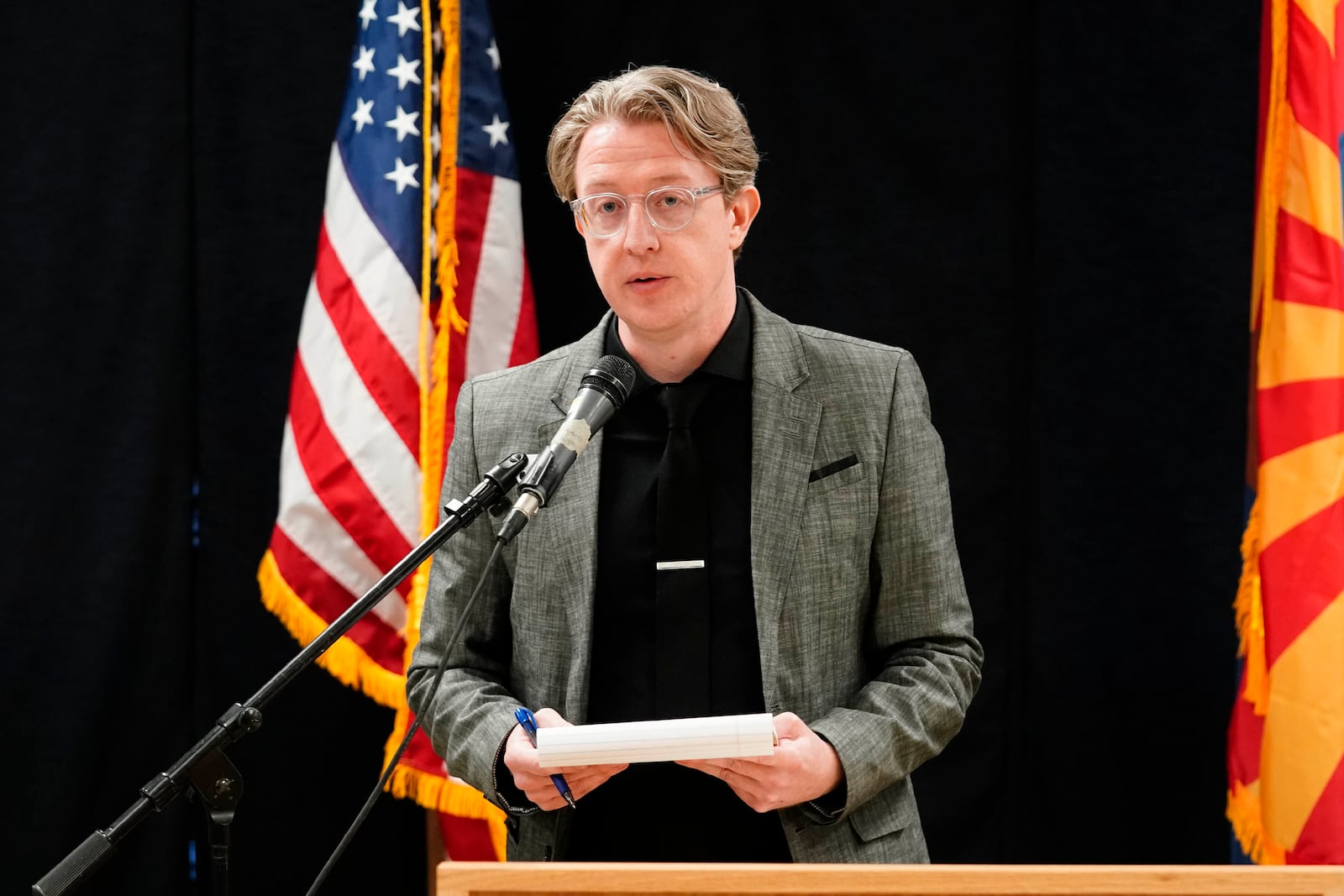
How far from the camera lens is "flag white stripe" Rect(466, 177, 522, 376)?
99.1 inches

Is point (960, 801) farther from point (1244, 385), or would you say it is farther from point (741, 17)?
point (741, 17)

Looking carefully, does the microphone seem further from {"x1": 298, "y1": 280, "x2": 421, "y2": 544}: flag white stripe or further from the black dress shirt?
{"x1": 298, "y1": 280, "x2": 421, "y2": 544}: flag white stripe

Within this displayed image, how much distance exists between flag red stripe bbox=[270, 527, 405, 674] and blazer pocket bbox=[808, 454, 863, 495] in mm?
1110

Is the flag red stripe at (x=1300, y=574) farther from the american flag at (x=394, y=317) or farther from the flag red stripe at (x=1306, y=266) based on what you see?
the american flag at (x=394, y=317)

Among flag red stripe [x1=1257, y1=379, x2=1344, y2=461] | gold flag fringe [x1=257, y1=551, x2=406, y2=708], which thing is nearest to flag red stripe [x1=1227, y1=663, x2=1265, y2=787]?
flag red stripe [x1=1257, y1=379, x2=1344, y2=461]

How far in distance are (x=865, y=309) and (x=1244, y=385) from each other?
0.78 metres

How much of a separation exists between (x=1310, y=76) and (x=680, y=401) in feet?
3.97

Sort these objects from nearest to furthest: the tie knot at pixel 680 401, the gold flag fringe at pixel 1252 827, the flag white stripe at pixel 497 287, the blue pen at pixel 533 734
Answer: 1. the blue pen at pixel 533 734
2. the tie knot at pixel 680 401
3. the gold flag fringe at pixel 1252 827
4. the flag white stripe at pixel 497 287

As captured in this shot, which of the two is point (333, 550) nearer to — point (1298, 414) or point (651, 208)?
point (651, 208)

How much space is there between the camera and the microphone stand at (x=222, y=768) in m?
1.20

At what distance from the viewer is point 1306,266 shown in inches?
83.3

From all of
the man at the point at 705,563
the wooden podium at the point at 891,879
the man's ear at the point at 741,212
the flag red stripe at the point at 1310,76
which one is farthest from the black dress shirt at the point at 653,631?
the flag red stripe at the point at 1310,76

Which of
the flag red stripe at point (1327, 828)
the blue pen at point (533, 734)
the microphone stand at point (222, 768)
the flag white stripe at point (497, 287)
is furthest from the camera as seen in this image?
the flag white stripe at point (497, 287)

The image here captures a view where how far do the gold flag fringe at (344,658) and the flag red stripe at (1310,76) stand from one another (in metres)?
1.88
